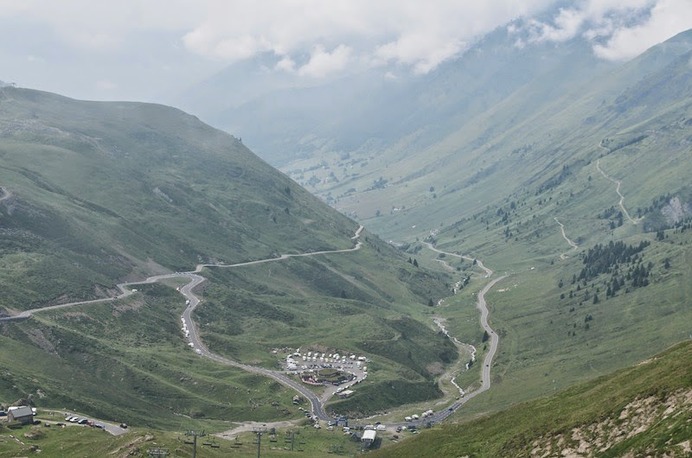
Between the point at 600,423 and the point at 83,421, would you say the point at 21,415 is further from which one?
the point at 600,423

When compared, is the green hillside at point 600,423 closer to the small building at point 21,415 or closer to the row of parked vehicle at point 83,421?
the row of parked vehicle at point 83,421

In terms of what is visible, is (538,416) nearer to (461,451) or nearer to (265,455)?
(461,451)

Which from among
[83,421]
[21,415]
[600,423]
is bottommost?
[83,421]

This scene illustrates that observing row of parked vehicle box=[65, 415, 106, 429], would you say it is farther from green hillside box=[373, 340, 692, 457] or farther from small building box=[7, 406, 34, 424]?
green hillside box=[373, 340, 692, 457]

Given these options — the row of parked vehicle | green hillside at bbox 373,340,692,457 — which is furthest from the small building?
green hillside at bbox 373,340,692,457

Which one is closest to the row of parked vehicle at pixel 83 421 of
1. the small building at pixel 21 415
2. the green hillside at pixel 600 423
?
the small building at pixel 21 415

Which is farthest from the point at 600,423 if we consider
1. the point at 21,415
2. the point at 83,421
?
the point at 83,421
